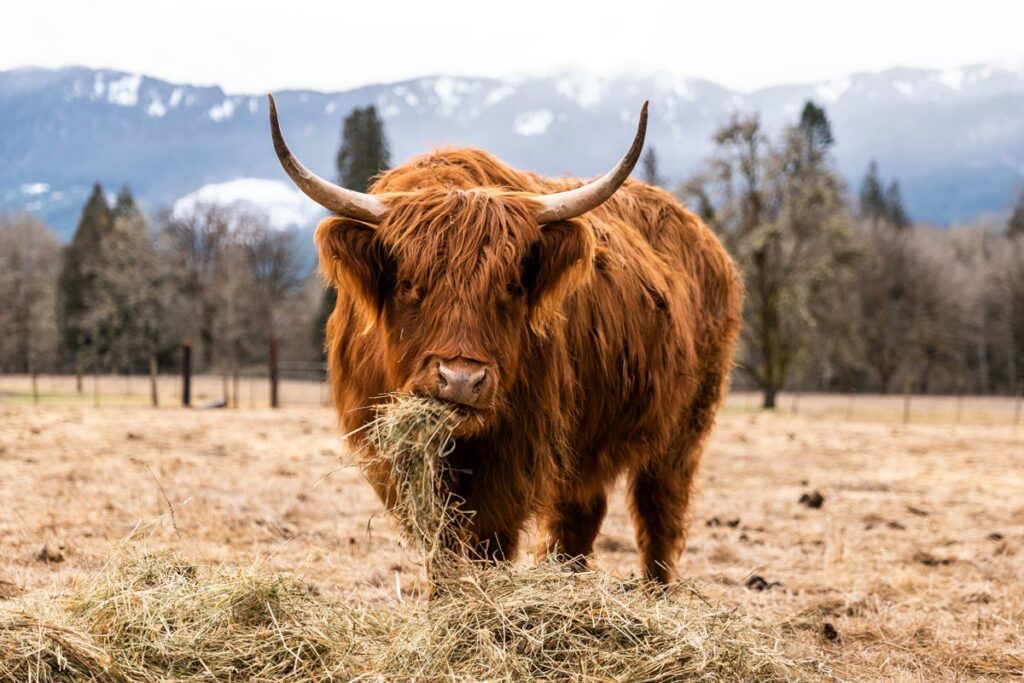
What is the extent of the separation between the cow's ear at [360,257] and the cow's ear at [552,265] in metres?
0.57

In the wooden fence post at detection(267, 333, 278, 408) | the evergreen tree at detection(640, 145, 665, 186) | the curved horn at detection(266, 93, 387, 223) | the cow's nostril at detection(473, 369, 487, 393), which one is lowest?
the wooden fence post at detection(267, 333, 278, 408)

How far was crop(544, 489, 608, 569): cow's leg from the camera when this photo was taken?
4.62 metres

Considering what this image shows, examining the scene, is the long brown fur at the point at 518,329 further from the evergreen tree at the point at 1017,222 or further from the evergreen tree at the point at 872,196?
the evergreen tree at the point at 872,196

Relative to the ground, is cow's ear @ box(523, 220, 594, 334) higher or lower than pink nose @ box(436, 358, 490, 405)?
higher

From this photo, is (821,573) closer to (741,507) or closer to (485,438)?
(741,507)

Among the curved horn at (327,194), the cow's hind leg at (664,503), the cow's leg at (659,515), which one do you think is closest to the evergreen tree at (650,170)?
the cow's hind leg at (664,503)

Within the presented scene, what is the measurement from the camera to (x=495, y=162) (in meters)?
3.93

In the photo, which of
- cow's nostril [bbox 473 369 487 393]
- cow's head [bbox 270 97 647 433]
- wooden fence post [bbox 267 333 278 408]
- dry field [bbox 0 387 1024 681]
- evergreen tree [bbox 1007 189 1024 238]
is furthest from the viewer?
evergreen tree [bbox 1007 189 1024 238]

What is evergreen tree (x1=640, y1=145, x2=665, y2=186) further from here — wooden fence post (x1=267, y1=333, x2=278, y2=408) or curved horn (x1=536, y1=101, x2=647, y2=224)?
curved horn (x1=536, y1=101, x2=647, y2=224)

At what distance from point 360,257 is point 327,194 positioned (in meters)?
0.28

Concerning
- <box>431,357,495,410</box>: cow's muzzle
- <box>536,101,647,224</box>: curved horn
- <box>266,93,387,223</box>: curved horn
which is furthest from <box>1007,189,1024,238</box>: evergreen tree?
<box>431,357,495,410</box>: cow's muzzle

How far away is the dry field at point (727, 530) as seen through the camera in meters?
4.02

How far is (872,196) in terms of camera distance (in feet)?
244

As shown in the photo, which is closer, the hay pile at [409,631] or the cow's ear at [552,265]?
the hay pile at [409,631]
